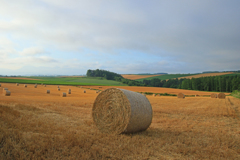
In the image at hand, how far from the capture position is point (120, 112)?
6258 millimetres

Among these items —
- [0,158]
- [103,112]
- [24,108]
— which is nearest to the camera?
[0,158]

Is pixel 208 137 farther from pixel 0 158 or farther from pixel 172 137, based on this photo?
pixel 0 158

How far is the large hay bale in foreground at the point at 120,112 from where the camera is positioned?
19.7 feet

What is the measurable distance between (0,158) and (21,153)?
15.2 inches

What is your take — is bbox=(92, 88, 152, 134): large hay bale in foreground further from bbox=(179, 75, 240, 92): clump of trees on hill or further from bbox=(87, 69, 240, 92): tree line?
bbox=(179, 75, 240, 92): clump of trees on hill

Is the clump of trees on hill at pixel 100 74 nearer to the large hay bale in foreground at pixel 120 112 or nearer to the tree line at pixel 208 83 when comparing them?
the tree line at pixel 208 83

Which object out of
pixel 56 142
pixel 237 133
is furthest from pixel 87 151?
pixel 237 133

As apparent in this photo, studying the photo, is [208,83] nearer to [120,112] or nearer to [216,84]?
[216,84]

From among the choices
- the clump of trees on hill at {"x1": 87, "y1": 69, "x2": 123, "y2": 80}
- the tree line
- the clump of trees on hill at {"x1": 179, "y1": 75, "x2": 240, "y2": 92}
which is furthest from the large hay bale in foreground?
the clump of trees on hill at {"x1": 87, "y1": 69, "x2": 123, "y2": 80}

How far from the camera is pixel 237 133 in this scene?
691 cm

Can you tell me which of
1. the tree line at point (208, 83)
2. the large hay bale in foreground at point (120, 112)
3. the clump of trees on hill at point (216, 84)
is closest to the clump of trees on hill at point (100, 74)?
the tree line at point (208, 83)

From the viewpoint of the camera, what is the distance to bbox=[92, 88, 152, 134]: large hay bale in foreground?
6.00 m

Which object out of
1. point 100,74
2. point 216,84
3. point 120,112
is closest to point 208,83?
point 216,84

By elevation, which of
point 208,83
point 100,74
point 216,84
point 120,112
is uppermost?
point 100,74
